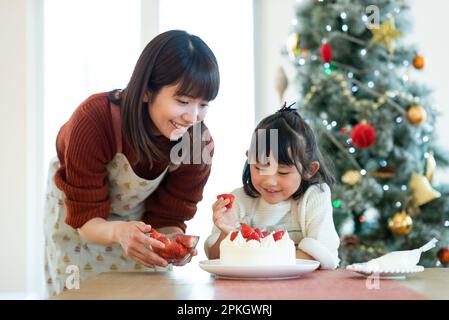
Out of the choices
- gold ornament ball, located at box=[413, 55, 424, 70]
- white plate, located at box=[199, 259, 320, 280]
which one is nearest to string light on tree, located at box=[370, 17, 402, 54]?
gold ornament ball, located at box=[413, 55, 424, 70]

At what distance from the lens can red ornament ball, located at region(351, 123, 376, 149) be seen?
122 inches

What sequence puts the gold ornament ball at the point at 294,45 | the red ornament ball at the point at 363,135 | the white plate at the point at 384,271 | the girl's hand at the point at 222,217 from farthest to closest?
the gold ornament ball at the point at 294,45 → the red ornament ball at the point at 363,135 → the girl's hand at the point at 222,217 → the white plate at the point at 384,271

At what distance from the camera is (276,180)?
171 cm

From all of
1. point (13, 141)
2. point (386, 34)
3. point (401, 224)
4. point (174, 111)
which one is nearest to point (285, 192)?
point (174, 111)

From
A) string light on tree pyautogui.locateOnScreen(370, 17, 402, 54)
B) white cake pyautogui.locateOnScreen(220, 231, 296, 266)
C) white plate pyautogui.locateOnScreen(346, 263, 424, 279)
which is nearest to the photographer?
white plate pyautogui.locateOnScreen(346, 263, 424, 279)

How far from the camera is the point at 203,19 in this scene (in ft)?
14.3

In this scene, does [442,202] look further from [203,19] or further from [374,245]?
[203,19]

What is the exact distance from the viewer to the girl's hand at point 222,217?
1.50 m

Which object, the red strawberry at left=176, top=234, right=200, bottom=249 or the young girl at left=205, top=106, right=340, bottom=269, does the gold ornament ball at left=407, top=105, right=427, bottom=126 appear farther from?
the red strawberry at left=176, top=234, right=200, bottom=249

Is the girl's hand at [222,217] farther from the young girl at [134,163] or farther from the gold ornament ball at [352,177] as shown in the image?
the gold ornament ball at [352,177]

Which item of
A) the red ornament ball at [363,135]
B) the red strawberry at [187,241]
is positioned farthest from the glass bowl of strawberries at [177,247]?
the red ornament ball at [363,135]

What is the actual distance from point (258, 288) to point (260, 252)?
0.62ft

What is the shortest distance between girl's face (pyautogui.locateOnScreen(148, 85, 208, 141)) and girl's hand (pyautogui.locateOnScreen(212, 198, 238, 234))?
0.63 ft

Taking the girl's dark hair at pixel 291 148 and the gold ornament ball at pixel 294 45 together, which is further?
the gold ornament ball at pixel 294 45
